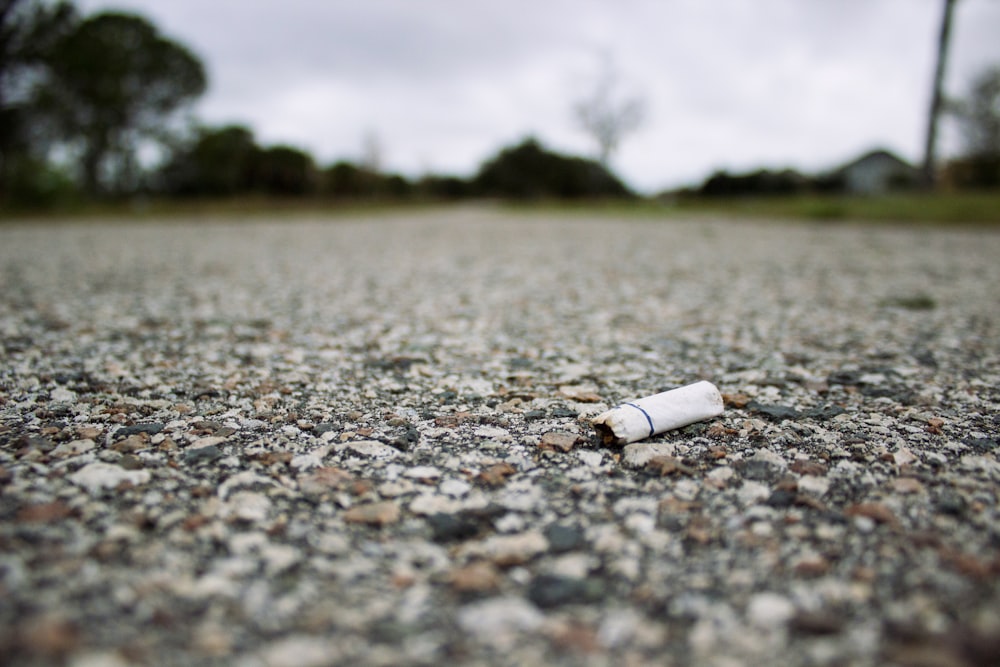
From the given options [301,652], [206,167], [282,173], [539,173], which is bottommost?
[301,652]

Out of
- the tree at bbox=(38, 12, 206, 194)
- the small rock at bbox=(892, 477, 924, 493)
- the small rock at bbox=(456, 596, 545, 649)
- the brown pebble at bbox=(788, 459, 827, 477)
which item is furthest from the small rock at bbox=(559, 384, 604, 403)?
the tree at bbox=(38, 12, 206, 194)

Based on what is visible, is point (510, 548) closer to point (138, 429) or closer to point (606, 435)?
point (606, 435)

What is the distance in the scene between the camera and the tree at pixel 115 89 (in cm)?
3744

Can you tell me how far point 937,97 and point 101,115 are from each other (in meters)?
51.2

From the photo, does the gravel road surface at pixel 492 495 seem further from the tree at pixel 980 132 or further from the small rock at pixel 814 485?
the tree at pixel 980 132

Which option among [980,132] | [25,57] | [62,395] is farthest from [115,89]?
[980,132]

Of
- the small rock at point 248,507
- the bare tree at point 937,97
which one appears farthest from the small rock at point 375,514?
the bare tree at point 937,97

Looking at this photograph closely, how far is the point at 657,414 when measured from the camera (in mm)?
2803

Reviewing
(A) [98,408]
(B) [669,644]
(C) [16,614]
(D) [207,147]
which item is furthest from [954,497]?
(D) [207,147]

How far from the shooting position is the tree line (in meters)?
29.6

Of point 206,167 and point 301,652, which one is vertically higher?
point 206,167

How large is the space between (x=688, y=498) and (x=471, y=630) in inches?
43.5

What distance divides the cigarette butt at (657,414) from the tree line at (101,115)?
122ft

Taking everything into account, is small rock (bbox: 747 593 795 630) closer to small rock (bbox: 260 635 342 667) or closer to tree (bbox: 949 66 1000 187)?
small rock (bbox: 260 635 342 667)
